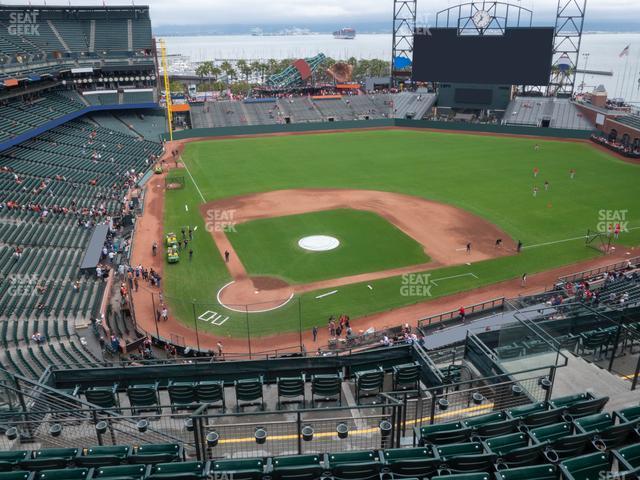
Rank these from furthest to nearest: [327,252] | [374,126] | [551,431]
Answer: [374,126]
[327,252]
[551,431]

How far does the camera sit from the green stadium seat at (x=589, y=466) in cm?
896

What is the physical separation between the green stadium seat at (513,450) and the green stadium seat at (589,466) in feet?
2.11

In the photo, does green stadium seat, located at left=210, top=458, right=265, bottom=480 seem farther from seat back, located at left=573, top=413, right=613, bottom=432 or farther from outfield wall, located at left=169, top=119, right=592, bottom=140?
outfield wall, located at left=169, top=119, right=592, bottom=140

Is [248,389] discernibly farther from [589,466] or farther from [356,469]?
[589,466]

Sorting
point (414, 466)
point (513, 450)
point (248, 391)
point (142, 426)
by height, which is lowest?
point (248, 391)

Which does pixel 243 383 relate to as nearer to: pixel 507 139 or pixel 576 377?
pixel 576 377

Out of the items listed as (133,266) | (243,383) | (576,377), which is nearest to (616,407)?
(576,377)

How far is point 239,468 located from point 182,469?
3.51ft

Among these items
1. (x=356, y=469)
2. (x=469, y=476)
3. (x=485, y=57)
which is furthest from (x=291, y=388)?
(x=485, y=57)

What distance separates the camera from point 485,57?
79.6 meters

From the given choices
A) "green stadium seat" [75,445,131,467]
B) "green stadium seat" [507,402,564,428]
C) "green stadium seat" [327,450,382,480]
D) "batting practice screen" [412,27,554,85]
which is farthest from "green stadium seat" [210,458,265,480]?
"batting practice screen" [412,27,554,85]

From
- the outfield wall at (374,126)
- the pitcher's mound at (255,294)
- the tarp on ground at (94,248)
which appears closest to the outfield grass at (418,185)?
the pitcher's mound at (255,294)

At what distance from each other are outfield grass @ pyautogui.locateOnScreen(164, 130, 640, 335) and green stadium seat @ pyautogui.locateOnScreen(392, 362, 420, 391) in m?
11.8

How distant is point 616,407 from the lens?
41.2 feet
